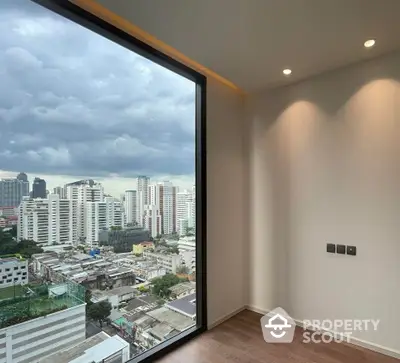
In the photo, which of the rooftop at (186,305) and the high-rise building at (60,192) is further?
the rooftop at (186,305)

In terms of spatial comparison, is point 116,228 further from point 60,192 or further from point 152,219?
point 60,192

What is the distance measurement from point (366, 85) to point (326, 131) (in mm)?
562

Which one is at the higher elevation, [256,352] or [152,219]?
[152,219]

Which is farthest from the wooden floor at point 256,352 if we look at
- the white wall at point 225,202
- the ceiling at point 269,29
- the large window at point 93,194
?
the ceiling at point 269,29

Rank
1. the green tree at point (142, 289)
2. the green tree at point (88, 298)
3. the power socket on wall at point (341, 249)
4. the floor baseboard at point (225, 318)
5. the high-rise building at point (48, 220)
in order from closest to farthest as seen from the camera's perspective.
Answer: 1. the high-rise building at point (48, 220)
2. the green tree at point (88, 298)
3. the green tree at point (142, 289)
4. the power socket on wall at point (341, 249)
5. the floor baseboard at point (225, 318)

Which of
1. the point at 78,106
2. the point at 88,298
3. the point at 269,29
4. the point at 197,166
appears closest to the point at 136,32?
the point at 78,106

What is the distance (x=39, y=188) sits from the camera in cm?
188

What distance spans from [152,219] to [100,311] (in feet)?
2.91

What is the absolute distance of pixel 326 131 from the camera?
2951 mm

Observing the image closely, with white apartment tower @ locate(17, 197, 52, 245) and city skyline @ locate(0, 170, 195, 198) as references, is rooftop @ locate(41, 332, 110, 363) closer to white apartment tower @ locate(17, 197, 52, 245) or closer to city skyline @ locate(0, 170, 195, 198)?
white apartment tower @ locate(17, 197, 52, 245)

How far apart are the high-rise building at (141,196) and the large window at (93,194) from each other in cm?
1

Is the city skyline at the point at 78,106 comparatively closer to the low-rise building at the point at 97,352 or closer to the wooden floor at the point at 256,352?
the low-rise building at the point at 97,352

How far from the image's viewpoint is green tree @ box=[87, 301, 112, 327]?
2.16m

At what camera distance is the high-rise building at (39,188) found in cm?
185
